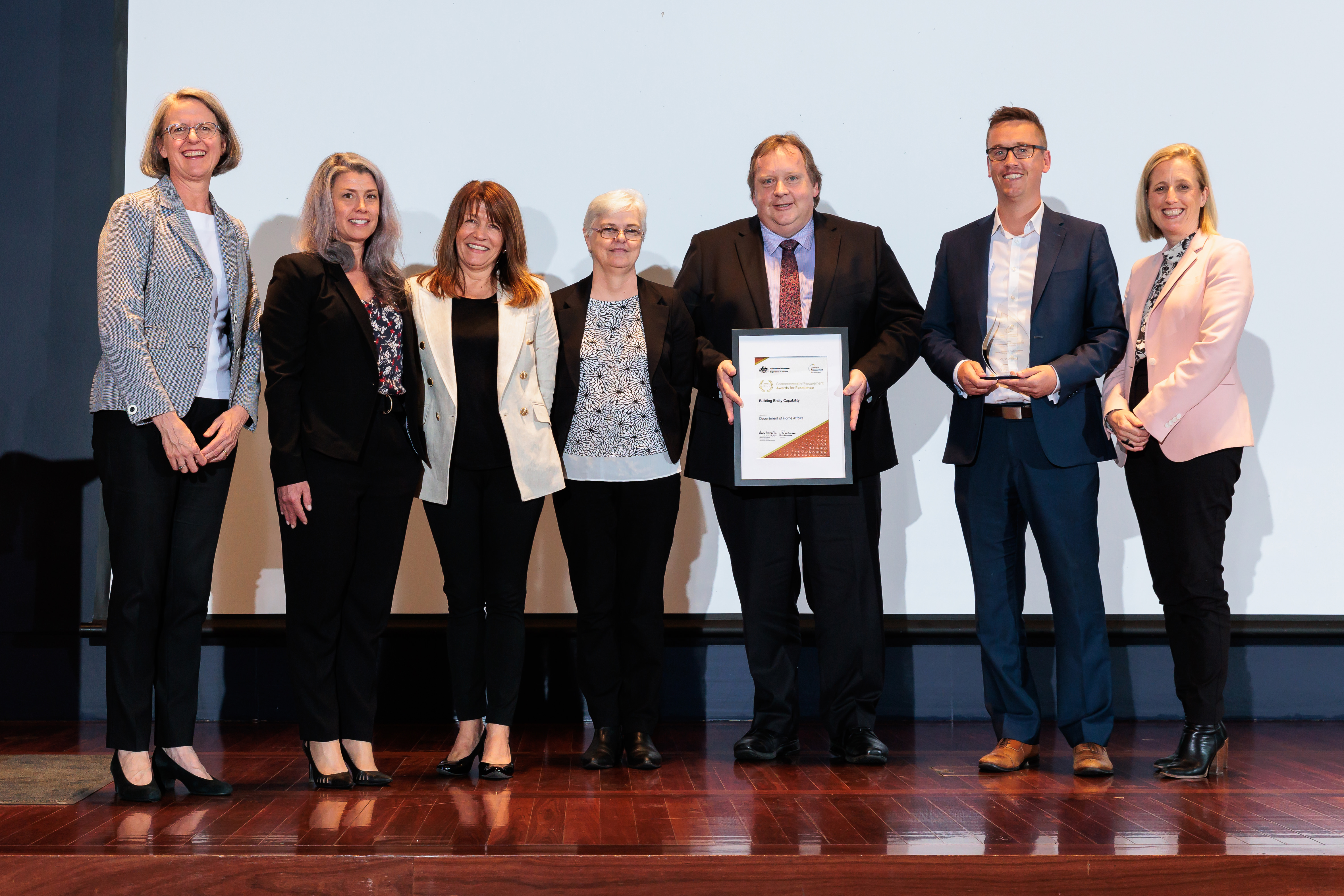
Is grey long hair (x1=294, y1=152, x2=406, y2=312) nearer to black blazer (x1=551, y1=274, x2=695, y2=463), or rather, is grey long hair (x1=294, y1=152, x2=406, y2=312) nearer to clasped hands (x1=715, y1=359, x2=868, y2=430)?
black blazer (x1=551, y1=274, x2=695, y2=463)

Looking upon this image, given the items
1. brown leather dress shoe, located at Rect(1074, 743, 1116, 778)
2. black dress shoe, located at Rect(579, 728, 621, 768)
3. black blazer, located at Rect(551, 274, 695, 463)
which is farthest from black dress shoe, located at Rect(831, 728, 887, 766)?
black blazer, located at Rect(551, 274, 695, 463)

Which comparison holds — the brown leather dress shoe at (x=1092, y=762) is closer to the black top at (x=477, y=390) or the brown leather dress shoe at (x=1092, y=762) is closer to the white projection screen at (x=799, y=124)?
the white projection screen at (x=799, y=124)

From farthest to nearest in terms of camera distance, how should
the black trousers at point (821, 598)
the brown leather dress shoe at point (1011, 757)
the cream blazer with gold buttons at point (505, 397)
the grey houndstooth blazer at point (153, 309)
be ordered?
the black trousers at point (821, 598), the brown leather dress shoe at point (1011, 757), the cream blazer with gold buttons at point (505, 397), the grey houndstooth blazer at point (153, 309)

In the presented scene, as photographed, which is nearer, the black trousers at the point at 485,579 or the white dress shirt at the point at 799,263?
the black trousers at the point at 485,579

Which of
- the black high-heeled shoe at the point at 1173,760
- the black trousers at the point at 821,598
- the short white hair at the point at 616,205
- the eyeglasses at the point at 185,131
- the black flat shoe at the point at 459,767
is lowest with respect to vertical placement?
the black flat shoe at the point at 459,767

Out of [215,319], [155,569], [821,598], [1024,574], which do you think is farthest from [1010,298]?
[155,569]

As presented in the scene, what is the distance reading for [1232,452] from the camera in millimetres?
2879

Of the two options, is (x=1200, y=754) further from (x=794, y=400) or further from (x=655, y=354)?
(x=655, y=354)

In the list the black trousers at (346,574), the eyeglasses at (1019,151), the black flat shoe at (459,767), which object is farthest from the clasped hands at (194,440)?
the eyeglasses at (1019,151)

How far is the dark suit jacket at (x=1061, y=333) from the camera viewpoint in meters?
2.92

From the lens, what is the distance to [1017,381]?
286 centimetres

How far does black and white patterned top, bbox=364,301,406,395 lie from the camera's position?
8.93 ft

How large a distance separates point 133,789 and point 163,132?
160 cm

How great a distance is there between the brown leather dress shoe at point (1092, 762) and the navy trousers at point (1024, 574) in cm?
3
